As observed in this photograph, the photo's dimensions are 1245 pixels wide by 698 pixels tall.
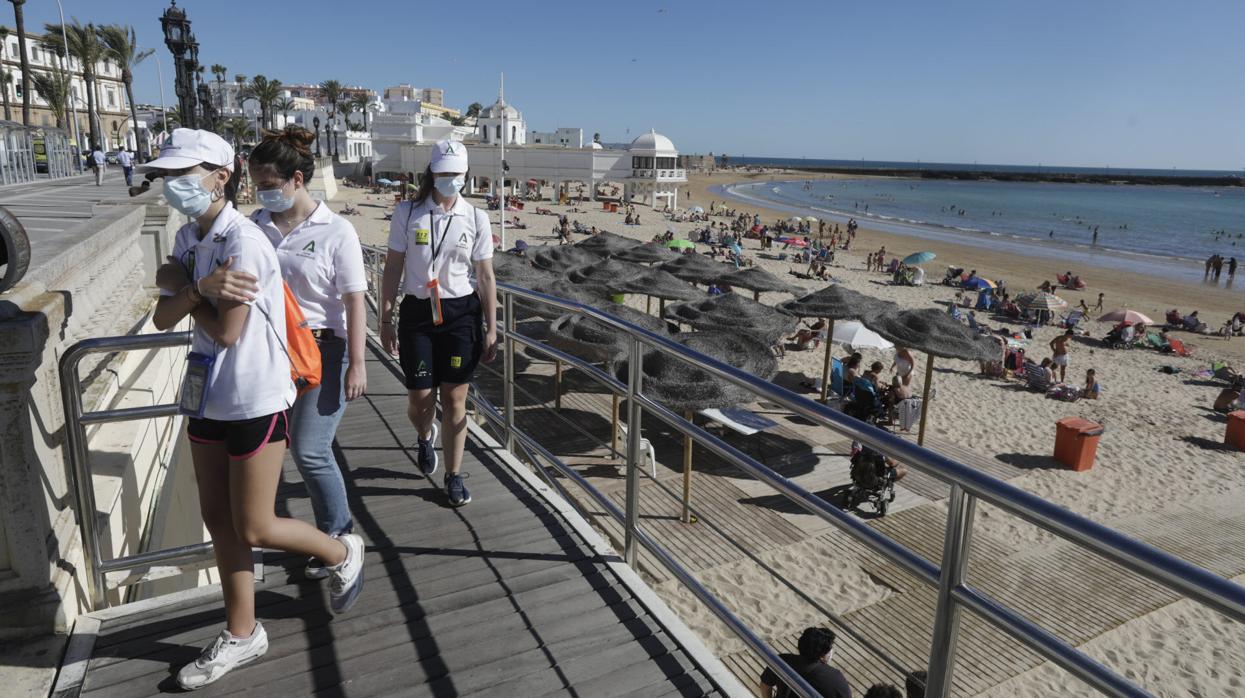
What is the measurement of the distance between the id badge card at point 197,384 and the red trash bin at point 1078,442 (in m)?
11.8

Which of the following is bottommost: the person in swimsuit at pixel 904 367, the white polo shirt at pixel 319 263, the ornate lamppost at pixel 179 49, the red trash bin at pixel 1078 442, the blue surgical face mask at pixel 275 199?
the red trash bin at pixel 1078 442

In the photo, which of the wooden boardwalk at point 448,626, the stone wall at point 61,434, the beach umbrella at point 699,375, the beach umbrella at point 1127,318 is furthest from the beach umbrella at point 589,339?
the beach umbrella at point 1127,318

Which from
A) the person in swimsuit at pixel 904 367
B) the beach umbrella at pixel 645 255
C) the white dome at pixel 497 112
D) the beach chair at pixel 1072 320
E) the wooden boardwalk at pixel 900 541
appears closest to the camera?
the wooden boardwalk at pixel 900 541

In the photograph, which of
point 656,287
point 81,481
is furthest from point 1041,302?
point 81,481

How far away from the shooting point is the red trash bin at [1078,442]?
1102 cm

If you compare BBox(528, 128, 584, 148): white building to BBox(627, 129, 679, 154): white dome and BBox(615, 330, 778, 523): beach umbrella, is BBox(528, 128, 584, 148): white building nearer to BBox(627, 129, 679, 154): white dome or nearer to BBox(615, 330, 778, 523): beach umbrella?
BBox(627, 129, 679, 154): white dome

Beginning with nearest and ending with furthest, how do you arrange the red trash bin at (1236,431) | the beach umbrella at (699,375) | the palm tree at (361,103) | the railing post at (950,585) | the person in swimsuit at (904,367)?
the railing post at (950,585) → the beach umbrella at (699,375) → the red trash bin at (1236,431) → the person in swimsuit at (904,367) → the palm tree at (361,103)

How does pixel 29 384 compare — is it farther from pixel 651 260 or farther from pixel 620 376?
pixel 651 260

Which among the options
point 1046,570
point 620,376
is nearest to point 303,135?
point 620,376

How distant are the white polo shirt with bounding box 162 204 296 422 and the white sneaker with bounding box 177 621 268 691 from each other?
804 millimetres

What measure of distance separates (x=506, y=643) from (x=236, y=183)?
6.07ft

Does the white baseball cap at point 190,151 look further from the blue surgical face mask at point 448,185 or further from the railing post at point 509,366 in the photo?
the railing post at point 509,366

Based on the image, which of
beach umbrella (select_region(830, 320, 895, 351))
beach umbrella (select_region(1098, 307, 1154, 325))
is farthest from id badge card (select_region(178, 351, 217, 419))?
beach umbrella (select_region(1098, 307, 1154, 325))

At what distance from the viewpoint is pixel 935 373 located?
16203 millimetres
